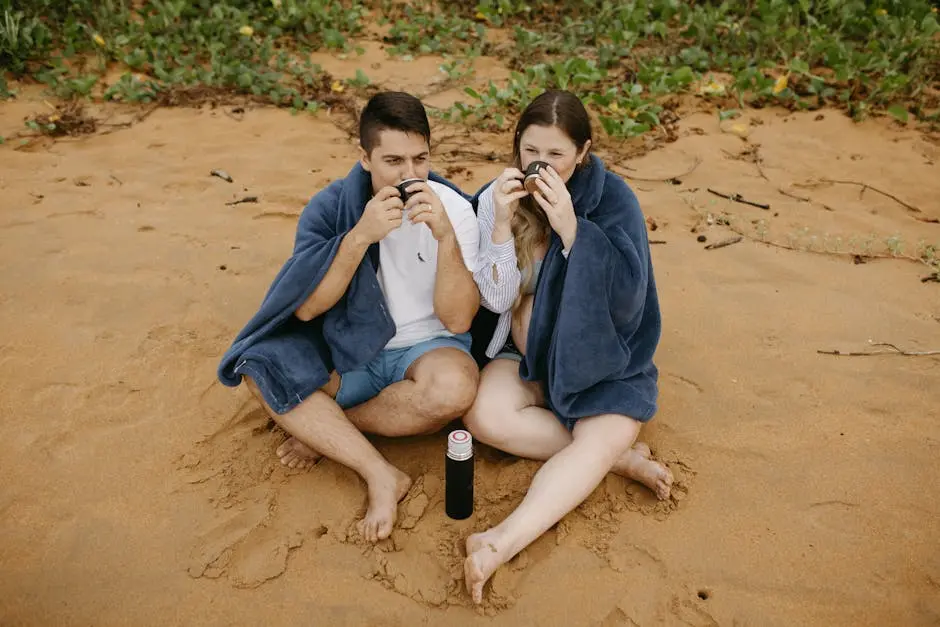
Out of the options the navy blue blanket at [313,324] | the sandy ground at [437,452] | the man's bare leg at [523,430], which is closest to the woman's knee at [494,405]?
the man's bare leg at [523,430]

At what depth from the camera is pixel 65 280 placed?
11.6 ft

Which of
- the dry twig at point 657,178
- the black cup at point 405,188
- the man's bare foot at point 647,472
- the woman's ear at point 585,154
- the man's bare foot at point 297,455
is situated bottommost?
the man's bare foot at point 297,455

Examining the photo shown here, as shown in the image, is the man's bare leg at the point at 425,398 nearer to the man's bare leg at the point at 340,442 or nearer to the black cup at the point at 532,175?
the man's bare leg at the point at 340,442

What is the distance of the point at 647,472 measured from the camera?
2416mm

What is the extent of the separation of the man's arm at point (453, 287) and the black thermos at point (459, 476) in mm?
445

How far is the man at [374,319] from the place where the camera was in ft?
7.82

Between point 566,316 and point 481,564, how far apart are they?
0.82m

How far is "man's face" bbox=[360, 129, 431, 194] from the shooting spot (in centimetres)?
238

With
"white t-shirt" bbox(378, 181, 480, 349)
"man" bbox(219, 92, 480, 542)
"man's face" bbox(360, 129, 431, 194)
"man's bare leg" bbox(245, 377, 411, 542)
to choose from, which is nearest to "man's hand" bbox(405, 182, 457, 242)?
"man" bbox(219, 92, 480, 542)

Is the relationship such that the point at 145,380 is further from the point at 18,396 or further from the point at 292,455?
the point at 292,455

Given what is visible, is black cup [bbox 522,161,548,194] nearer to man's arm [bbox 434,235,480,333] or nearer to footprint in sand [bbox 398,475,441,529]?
man's arm [bbox 434,235,480,333]

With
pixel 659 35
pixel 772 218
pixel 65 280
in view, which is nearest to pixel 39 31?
pixel 65 280

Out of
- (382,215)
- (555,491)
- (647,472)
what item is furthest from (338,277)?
(647,472)

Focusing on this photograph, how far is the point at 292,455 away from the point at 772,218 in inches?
119
